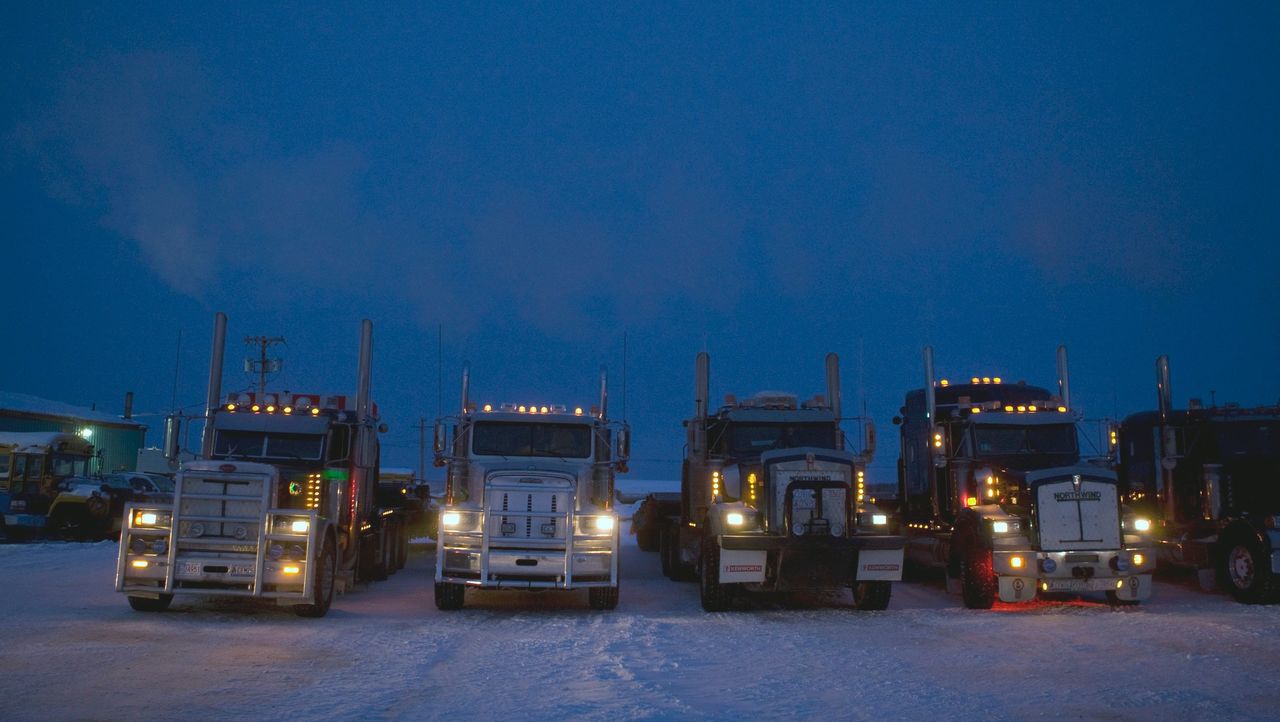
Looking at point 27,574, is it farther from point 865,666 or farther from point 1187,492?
point 1187,492

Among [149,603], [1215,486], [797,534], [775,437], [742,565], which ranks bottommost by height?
[149,603]

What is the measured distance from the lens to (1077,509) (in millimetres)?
14008

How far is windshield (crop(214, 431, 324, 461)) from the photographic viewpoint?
Result: 1484 centimetres

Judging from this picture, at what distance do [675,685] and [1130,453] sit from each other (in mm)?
14849

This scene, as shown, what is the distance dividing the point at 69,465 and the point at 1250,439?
1124 inches

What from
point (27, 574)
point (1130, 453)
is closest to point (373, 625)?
point (27, 574)

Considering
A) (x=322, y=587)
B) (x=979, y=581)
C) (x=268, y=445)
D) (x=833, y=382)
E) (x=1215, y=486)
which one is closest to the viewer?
(x=322, y=587)

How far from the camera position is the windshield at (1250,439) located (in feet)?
54.5

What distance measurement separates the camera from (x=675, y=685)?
331 inches

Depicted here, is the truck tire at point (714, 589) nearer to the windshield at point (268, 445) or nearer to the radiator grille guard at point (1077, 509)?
the radiator grille guard at point (1077, 509)

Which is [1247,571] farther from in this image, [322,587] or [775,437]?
[322,587]

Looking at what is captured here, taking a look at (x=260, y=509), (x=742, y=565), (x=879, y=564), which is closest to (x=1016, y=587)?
(x=879, y=564)

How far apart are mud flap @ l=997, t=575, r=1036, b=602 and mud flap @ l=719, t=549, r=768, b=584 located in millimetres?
3346

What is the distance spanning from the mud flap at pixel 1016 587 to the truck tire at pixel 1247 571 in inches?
141
